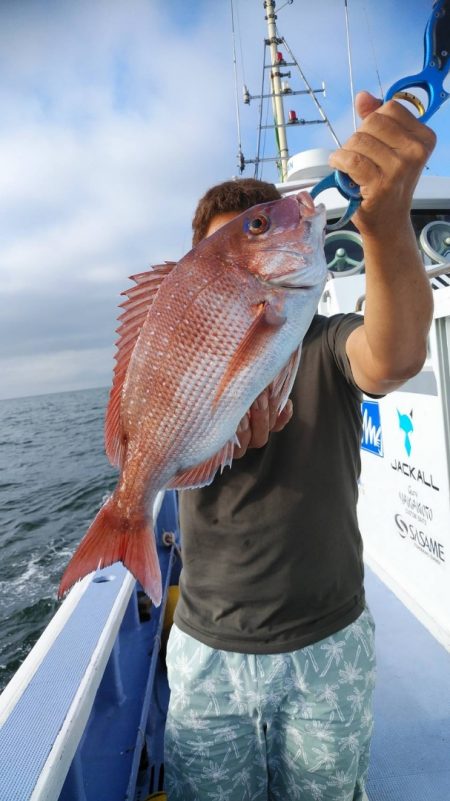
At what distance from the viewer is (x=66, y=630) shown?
6.75ft

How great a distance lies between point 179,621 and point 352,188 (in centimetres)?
146

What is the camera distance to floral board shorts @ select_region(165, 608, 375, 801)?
151 centimetres

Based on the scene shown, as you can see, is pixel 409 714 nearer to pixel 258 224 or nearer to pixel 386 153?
pixel 258 224

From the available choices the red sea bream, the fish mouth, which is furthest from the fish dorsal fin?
the fish mouth

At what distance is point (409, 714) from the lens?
2582 millimetres

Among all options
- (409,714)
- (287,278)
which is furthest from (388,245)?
(409,714)

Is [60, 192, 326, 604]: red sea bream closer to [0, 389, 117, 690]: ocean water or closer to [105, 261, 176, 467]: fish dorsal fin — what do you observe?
[105, 261, 176, 467]: fish dorsal fin

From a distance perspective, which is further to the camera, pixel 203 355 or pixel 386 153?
pixel 203 355

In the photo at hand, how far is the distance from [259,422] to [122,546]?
53cm

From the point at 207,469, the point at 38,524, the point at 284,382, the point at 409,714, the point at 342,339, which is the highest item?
the point at 342,339

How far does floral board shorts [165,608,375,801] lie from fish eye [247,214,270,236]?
1.25 metres

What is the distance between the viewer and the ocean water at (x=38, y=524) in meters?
6.53

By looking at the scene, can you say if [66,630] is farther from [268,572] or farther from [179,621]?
[268,572]

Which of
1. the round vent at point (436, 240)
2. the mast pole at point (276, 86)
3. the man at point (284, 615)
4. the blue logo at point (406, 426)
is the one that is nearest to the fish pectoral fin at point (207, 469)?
the man at point (284, 615)
